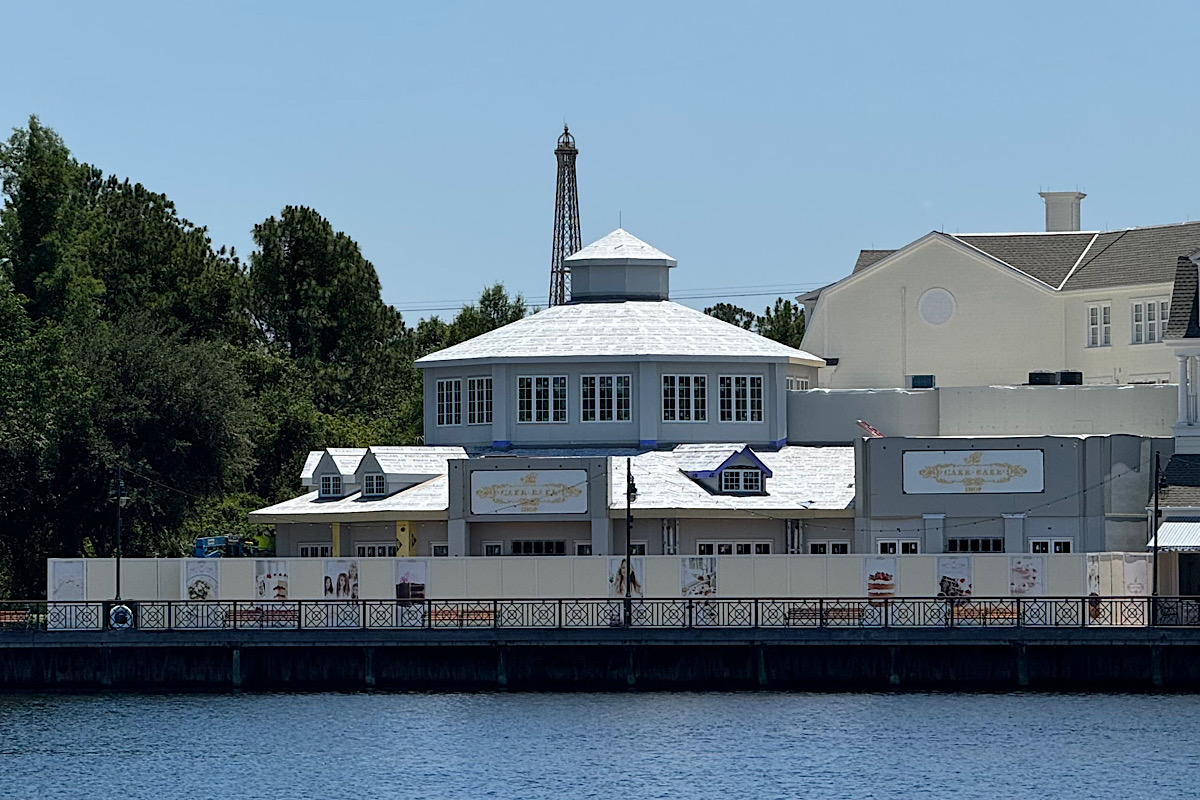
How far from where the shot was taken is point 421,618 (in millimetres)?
72812

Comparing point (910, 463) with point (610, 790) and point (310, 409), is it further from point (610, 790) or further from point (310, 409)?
point (310, 409)

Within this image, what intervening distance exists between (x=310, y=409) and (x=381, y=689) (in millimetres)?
40095

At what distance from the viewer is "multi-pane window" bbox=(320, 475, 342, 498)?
84875mm

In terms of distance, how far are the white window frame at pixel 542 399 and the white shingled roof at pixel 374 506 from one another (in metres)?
4.58

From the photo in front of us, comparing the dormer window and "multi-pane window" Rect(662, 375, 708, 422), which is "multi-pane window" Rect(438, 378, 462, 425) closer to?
the dormer window

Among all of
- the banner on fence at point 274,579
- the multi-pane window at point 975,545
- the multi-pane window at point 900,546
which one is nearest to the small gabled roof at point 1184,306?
the multi-pane window at point 975,545

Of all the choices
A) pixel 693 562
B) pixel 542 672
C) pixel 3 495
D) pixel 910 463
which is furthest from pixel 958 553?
pixel 3 495

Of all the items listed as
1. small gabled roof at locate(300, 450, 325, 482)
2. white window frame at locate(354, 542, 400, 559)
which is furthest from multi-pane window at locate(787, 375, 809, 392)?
small gabled roof at locate(300, 450, 325, 482)

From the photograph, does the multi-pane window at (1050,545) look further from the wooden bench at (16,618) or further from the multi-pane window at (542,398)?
the wooden bench at (16,618)

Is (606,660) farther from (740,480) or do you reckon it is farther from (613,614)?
(740,480)

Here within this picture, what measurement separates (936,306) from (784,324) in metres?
43.1

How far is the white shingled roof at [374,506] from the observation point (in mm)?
81438

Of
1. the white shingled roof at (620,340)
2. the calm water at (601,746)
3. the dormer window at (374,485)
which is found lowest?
the calm water at (601,746)

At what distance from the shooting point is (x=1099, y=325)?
9150 cm
